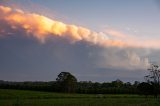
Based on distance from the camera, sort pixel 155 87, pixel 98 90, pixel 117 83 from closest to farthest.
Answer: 1. pixel 155 87
2. pixel 98 90
3. pixel 117 83

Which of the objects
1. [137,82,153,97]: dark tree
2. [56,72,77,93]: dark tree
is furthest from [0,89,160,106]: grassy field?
[56,72,77,93]: dark tree

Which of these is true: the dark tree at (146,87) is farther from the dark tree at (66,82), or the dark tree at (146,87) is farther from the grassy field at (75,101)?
the dark tree at (66,82)

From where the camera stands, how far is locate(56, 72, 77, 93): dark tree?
505ft

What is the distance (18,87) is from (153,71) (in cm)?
7130

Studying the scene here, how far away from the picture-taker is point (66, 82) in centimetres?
15412

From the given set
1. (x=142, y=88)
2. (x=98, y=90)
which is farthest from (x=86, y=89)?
(x=142, y=88)

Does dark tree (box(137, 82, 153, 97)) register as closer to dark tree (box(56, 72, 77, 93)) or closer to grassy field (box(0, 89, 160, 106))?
grassy field (box(0, 89, 160, 106))

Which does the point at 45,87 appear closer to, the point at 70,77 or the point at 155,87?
the point at 70,77

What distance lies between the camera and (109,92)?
146m

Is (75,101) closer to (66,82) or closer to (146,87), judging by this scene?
(146,87)

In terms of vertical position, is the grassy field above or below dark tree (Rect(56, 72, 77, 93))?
below

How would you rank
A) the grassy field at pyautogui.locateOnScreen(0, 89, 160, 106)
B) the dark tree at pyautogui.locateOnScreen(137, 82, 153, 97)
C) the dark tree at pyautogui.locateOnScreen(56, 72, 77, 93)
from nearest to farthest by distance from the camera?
the grassy field at pyautogui.locateOnScreen(0, 89, 160, 106) < the dark tree at pyautogui.locateOnScreen(137, 82, 153, 97) < the dark tree at pyautogui.locateOnScreen(56, 72, 77, 93)

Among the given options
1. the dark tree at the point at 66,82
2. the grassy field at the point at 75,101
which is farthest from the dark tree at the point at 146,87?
the dark tree at the point at 66,82

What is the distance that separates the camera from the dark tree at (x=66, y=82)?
15388cm
